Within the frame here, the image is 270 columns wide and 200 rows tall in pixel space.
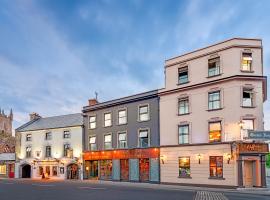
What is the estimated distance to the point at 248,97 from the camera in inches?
1359

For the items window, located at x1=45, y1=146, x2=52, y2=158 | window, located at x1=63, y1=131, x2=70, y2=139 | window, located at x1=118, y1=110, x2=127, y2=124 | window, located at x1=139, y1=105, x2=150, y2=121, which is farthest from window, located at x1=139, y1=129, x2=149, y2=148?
window, located at x1=45, y1=146, x2=52, y2=158

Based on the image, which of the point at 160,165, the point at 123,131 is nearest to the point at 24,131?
the point at 123,131

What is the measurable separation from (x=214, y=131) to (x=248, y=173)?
525cm

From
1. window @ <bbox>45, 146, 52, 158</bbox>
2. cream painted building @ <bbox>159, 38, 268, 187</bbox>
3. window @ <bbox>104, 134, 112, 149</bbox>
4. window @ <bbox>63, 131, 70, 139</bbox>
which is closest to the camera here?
cream painted building @ <bbox>159, 38, 268, 187</bbox>

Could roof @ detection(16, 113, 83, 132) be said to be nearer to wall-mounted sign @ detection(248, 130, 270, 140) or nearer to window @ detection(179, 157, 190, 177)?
window @ detection(179, 157, 190, 177)

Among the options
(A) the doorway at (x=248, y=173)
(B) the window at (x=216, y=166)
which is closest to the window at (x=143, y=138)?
(B) the window at (x=216, y=166)

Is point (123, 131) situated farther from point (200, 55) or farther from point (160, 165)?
point (200, 55)

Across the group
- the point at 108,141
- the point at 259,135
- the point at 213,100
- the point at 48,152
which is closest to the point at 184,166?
the point at 213,100

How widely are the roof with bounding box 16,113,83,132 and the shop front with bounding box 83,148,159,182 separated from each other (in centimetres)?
653

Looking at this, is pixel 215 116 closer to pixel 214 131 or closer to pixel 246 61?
pixel 214 131

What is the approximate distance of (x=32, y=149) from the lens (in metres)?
60.1

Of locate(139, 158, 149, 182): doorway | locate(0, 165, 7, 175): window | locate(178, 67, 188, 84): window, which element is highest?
locate(178, 67, 188, 84): window

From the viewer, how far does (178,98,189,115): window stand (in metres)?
39.2

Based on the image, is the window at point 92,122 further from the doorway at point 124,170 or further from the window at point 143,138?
the window at point 143,138
